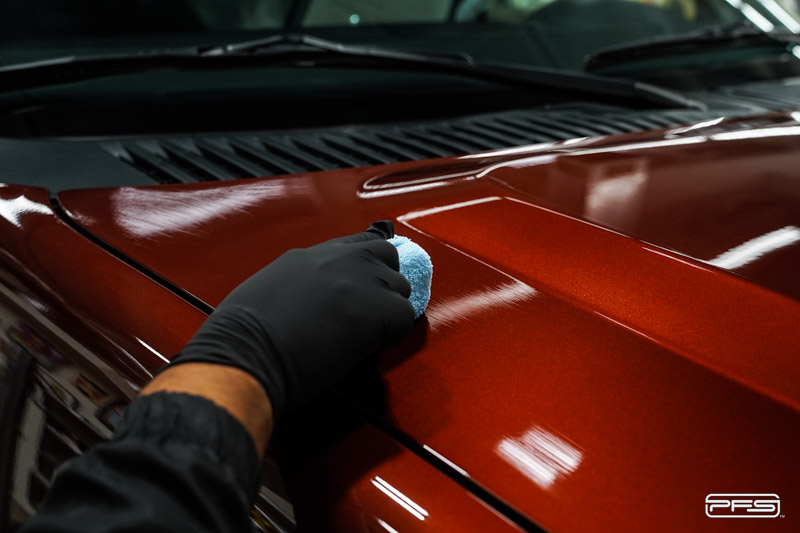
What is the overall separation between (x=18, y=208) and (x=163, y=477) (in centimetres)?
65

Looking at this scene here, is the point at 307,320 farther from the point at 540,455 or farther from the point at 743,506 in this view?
the point at 743,506

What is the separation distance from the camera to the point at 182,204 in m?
1.00

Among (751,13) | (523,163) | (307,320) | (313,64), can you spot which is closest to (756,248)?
(523,163)

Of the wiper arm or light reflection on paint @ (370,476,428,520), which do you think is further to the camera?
the wiper arm

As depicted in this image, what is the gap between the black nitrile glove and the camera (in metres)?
0.63

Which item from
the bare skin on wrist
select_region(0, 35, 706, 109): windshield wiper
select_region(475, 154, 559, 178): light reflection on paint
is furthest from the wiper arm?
the bare skin on wrist

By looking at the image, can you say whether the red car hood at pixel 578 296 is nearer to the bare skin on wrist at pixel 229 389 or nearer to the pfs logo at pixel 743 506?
the pfs logo at pixel 743 506

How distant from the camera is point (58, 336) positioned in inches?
32.3

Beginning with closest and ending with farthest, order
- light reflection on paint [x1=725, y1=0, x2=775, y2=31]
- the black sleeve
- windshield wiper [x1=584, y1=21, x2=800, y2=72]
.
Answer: the black sleeve, windshield wiper [x1=584, y1=21, x2=800, y2=72], light reflection on paint [x1=725, y1=0, x2=775, y2=31]

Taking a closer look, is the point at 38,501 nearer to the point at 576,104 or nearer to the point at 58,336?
the point at 58,336

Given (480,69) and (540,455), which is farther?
(480,69)

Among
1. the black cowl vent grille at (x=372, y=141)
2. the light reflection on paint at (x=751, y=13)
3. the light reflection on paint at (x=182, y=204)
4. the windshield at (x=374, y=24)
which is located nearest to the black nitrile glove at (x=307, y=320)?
the light reflection on paint at (x=182, y=204)

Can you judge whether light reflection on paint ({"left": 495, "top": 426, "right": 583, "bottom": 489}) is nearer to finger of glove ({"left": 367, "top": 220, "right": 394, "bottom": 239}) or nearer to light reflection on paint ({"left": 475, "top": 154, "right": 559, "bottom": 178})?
finger of glove ({"left": 367, "top": 220, "right": 394, "bottom": 239})

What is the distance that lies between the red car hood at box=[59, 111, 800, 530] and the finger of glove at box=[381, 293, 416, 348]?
0.8 inches
